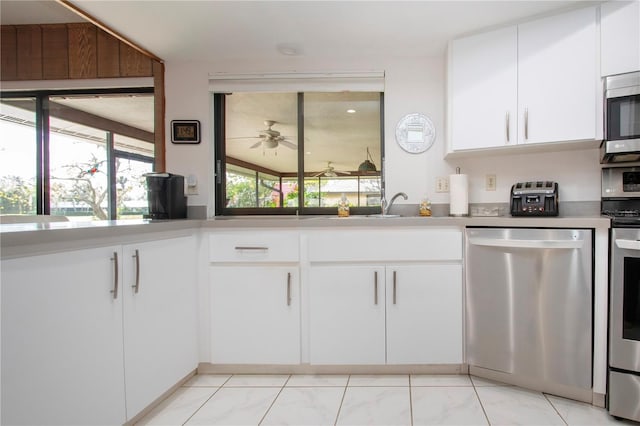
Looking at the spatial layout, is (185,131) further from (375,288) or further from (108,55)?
(375,288)

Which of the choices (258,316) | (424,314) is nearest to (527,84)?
(424,314)

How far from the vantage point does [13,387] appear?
0.91 m

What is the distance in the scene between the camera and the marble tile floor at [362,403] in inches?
57.4

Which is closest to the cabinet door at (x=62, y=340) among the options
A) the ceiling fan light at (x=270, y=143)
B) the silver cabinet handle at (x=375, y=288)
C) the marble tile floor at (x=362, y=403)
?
the marble tile floor at (x=362, y=403)

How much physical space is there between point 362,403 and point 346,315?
0.44 meters

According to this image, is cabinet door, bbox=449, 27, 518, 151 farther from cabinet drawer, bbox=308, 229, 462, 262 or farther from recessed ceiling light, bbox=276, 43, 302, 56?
Result: recessed ceiling light, bbox=276, 43, 302, 56

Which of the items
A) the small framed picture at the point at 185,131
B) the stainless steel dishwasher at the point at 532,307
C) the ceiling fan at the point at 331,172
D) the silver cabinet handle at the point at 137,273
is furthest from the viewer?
the ceiling fan at the point at 331,172

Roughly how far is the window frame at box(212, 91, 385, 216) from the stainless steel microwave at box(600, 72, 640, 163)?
1.32 meters

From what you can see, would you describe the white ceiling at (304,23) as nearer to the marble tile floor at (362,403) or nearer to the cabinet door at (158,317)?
the cabinet door at (158,317)

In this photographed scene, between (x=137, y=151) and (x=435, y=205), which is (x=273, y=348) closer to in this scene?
(x=435, y=205)

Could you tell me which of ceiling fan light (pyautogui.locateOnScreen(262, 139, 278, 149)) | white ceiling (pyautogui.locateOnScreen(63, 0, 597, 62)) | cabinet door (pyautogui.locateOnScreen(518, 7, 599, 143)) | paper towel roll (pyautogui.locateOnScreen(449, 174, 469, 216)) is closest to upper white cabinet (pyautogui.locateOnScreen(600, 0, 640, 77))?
cabinet door (pyautogui.locateOnScreen(518, 7, 599, 143))

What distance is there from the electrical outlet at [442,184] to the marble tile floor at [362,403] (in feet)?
3.98

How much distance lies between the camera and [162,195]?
7.06 feet

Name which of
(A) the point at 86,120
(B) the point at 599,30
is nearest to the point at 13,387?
(B) the point at 599,30
